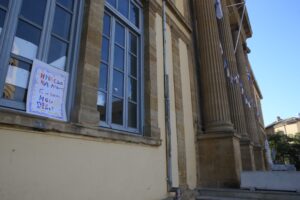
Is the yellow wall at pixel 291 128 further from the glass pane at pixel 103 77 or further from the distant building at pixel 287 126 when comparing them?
the glass pane at pixel 103 77

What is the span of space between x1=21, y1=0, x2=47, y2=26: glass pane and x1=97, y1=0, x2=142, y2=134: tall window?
3.38 feet

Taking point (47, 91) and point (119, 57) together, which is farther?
point (119, 57)

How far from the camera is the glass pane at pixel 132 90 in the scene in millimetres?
3995

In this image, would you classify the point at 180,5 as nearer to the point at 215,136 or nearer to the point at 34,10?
the point at 215,136

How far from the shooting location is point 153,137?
396cm

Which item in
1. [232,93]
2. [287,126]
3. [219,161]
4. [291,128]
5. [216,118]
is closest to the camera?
[219,161]

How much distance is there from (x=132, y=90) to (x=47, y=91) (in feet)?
5.72

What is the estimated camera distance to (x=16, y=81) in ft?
7.54

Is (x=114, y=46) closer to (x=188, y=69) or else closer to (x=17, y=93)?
(x=17, y=93)

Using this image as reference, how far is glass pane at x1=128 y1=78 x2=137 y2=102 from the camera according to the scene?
399 cm

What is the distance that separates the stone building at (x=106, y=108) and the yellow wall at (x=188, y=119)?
3cm

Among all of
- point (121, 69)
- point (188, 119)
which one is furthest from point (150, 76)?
point (188, 119)

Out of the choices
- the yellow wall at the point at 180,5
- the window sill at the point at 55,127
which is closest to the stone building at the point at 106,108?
the window sill at the point at 55,127

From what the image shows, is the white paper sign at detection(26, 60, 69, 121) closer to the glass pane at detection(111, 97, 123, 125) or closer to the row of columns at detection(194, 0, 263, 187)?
the glass pane at detection(111, 97, 123, 125)
